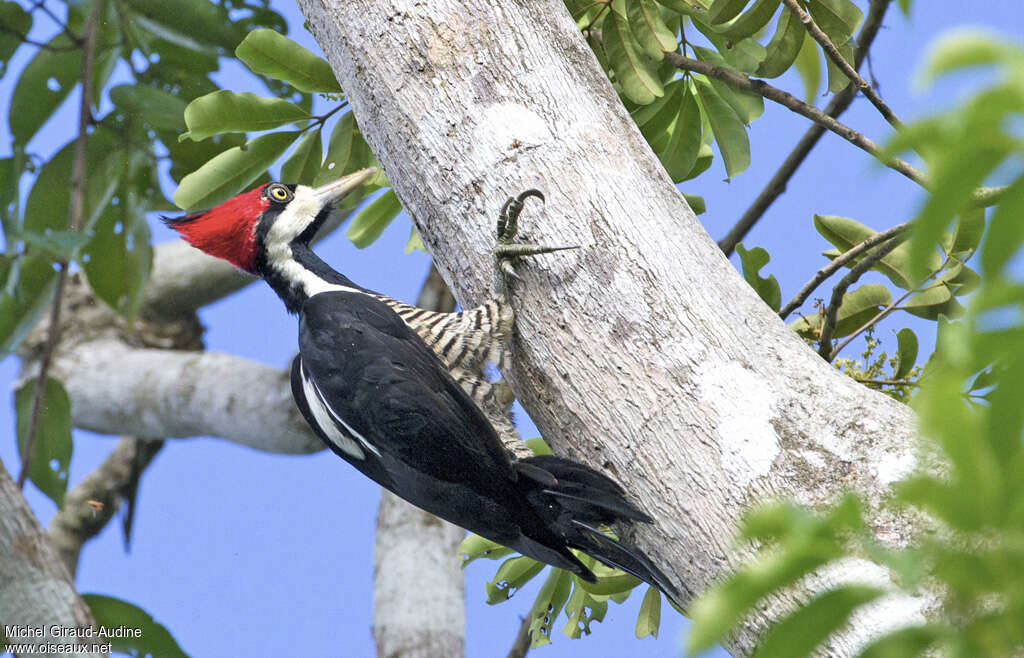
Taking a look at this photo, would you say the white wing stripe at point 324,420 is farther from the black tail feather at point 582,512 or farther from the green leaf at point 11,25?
the green leaf at point 11,25

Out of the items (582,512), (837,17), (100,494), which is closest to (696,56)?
(837,17)

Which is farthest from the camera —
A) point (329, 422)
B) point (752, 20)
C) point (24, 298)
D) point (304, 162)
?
point (24, 298)

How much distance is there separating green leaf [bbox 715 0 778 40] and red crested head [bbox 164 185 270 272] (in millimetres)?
1293

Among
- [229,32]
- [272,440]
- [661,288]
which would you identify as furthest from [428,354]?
[272,440]

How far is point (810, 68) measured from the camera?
2.81 meters

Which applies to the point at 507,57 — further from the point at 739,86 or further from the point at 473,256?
the point at 739,86

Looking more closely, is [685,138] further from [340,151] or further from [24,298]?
[24,298]

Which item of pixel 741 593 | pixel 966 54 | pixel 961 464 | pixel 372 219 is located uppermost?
pixel 372 219

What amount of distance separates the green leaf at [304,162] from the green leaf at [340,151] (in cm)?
3

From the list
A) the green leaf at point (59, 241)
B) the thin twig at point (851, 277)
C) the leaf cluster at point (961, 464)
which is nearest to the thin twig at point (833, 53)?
the thin twig at point (851, 277)

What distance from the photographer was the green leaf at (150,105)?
308 centimetres

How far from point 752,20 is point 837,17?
0.26 m

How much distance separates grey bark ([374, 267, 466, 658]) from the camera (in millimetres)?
3541

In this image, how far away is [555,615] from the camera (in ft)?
8.23
